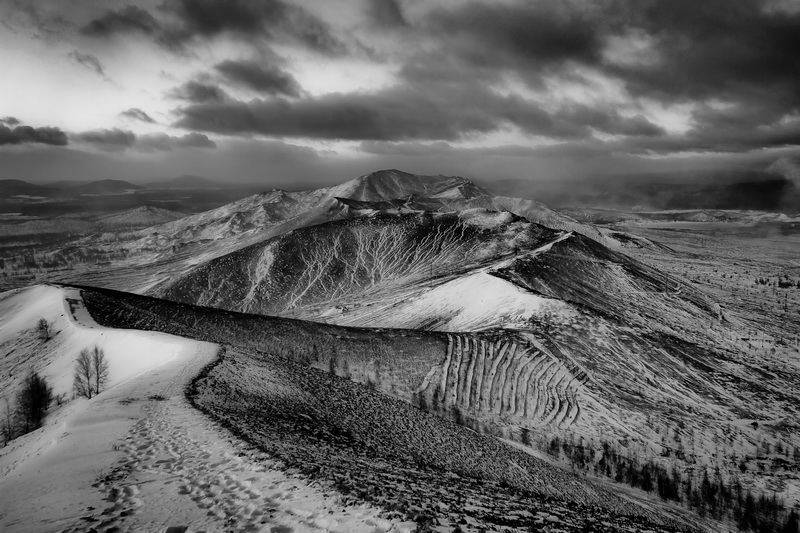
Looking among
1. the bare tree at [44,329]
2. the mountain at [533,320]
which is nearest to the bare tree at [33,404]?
the bare tree at [44,329]

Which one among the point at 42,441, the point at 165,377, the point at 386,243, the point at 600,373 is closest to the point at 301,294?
the point at 386,243

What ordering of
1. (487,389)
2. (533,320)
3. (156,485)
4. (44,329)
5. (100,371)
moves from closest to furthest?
(156,485), (100,371), (487,389), (44,329), (533,320)

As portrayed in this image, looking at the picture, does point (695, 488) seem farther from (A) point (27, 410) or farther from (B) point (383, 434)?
(A) point (27, 410)

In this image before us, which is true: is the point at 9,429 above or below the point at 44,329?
below

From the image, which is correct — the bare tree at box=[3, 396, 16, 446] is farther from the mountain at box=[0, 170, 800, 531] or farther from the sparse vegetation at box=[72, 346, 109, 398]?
the mountain at box=[0, 170, 800, 531]

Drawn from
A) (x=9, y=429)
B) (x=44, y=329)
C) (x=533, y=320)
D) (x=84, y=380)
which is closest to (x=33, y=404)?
(x=9, y=429)

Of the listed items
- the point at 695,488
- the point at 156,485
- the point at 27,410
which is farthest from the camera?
the point at 695,488
